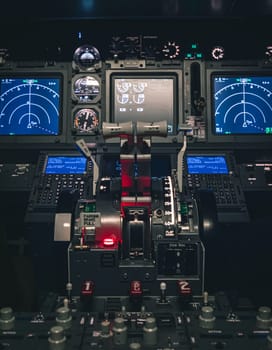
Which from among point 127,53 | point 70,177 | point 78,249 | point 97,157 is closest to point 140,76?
point 127,53

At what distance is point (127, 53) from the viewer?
11.7 ft

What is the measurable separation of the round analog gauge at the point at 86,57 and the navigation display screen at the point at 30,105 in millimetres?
193

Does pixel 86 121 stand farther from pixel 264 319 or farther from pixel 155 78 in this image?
pixel 264 319

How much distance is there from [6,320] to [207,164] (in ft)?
6.68

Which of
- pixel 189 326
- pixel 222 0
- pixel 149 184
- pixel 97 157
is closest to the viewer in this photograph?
pixel 189 326

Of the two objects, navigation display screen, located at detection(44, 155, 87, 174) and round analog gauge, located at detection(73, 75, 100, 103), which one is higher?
round analog gauge, located at detection(73, 75, 100, 103)

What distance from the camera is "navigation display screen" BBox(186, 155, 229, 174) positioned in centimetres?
330

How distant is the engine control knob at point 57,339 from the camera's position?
139 centimetres

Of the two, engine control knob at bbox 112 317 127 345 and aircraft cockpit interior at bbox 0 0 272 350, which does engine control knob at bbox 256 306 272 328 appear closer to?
engine control knob at bbox 112 317 127 345

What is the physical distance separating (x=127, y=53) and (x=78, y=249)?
1918 mm

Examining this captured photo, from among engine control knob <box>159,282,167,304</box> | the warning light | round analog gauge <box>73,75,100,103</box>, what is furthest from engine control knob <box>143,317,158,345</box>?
round analog gauge <box>73,75,100,103</box>

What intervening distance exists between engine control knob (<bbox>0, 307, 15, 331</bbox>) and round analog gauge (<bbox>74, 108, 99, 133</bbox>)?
2.07m

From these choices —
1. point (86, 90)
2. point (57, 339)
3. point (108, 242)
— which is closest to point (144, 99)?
point (86, 90)

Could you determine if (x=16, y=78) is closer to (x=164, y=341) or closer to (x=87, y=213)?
(x=87, y=213)
